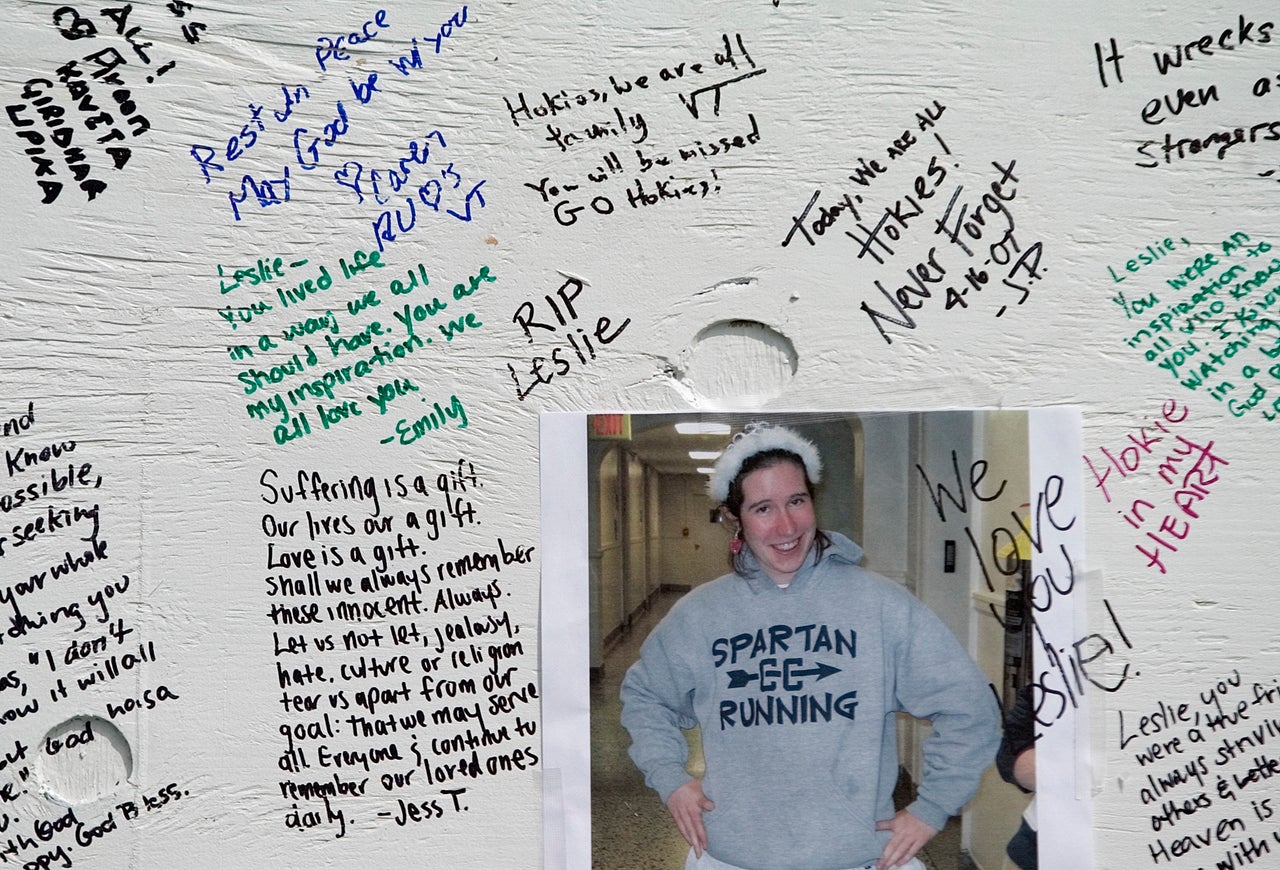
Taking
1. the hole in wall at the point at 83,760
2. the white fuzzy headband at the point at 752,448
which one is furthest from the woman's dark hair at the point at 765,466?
the hole in wall at the point at 83,760

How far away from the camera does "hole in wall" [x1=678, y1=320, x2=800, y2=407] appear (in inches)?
38.0

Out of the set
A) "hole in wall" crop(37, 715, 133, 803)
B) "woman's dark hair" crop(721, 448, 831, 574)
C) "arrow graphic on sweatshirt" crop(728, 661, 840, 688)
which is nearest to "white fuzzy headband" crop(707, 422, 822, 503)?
"woman's dark hair" crop(721, 448, 831, 574)

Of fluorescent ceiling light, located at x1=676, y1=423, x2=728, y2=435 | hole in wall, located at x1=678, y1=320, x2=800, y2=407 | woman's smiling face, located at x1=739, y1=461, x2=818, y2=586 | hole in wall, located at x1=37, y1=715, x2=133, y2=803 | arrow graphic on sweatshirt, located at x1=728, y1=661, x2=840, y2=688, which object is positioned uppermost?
hole in wall, located at x1=678, y1=320, x2=800, y2=407

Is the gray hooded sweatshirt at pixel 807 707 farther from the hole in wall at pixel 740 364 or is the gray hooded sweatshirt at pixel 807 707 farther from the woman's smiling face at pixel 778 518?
the hole in wall at pixel 740 364

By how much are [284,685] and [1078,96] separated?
89cm

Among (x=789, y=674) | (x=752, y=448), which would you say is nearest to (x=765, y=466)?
(x=752, y=448)

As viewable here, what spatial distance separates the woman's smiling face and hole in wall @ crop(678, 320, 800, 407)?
7 cm

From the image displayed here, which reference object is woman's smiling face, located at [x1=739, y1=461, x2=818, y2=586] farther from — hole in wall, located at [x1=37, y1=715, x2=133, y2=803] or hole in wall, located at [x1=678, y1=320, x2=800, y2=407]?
hole in wall, located at [x1=37, y1=715, x2=133, y2=803]

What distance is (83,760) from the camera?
97cm

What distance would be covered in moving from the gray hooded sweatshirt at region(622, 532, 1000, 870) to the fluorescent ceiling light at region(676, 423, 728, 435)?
12 cm

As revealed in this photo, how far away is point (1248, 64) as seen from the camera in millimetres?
962

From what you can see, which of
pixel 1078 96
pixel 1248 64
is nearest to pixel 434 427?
pixel 1078 96

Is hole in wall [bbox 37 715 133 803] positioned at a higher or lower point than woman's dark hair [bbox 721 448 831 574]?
lower

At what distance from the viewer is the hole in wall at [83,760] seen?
0.97 metres
